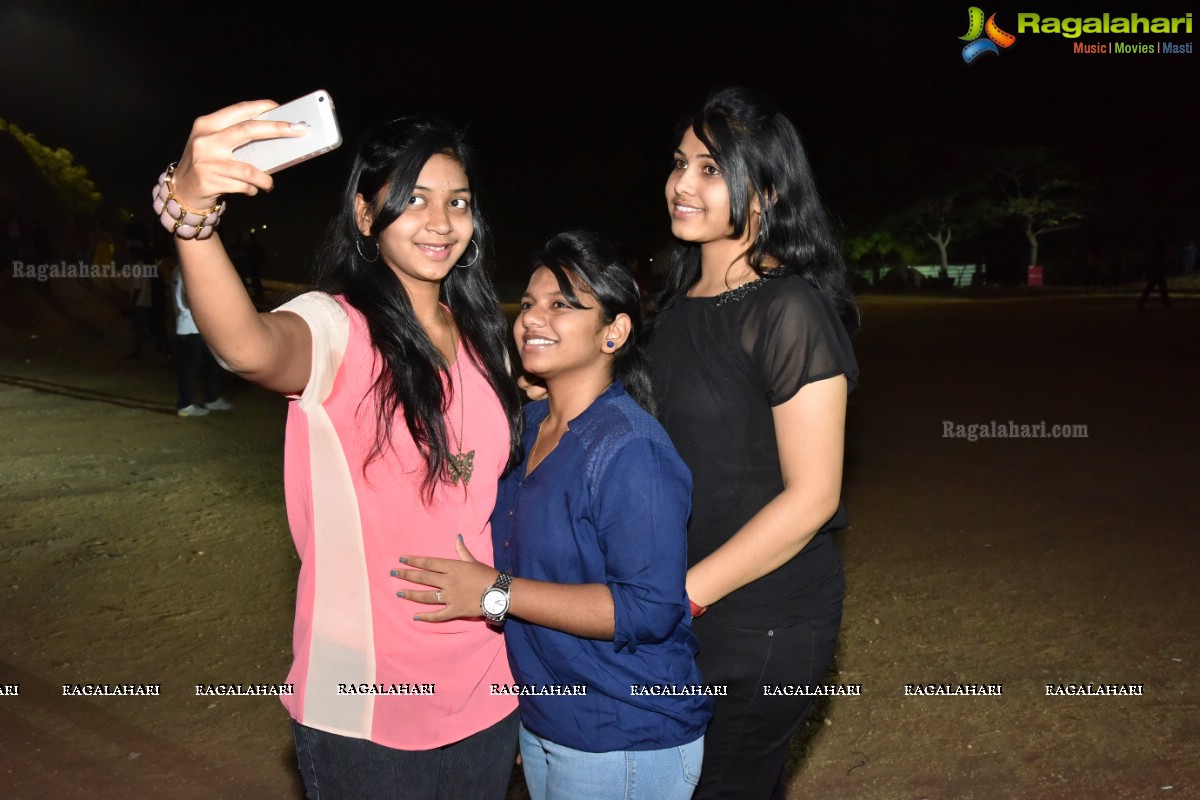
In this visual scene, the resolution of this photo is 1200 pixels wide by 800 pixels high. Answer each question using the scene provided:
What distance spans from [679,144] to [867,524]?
4768 mm

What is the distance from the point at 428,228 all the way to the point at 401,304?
17 centimetres

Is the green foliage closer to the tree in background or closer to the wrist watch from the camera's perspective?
the tree in background

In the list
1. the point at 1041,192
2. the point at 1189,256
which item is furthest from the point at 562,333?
the point at 1041,192

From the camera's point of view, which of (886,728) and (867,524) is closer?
(886,728)

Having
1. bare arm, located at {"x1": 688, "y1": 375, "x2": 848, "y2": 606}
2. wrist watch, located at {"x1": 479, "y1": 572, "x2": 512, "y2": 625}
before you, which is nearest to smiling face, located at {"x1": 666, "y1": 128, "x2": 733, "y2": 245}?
bare arm, located at {"x1": 688, "y1": 375, "x2": 848, "y2": 606}

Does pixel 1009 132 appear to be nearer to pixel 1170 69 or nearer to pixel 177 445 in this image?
pixel 1170 69

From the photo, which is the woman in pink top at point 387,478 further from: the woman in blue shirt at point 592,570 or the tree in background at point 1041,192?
the tree in background at point 1041,192

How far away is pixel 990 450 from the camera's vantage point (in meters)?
8.71

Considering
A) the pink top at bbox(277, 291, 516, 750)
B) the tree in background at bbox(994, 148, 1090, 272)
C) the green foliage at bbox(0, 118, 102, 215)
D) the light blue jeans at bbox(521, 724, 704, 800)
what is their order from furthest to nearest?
the tree in background at bbox(994, 148, 1090, 272) → the green foliage at bbox(0, 118, 102, 215) → the light blue jeans at bbox(521, 724, 704, 800) → the pink top at bbox(277, 291, 516, 750)

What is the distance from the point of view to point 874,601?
5250 mm

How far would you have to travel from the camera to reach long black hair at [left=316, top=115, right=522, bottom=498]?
189 centimetres

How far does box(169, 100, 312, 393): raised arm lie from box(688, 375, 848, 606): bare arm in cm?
90

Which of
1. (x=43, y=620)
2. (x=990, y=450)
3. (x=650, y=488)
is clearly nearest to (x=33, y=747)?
(x=43, y=620)

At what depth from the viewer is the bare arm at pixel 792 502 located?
2.05 metres
